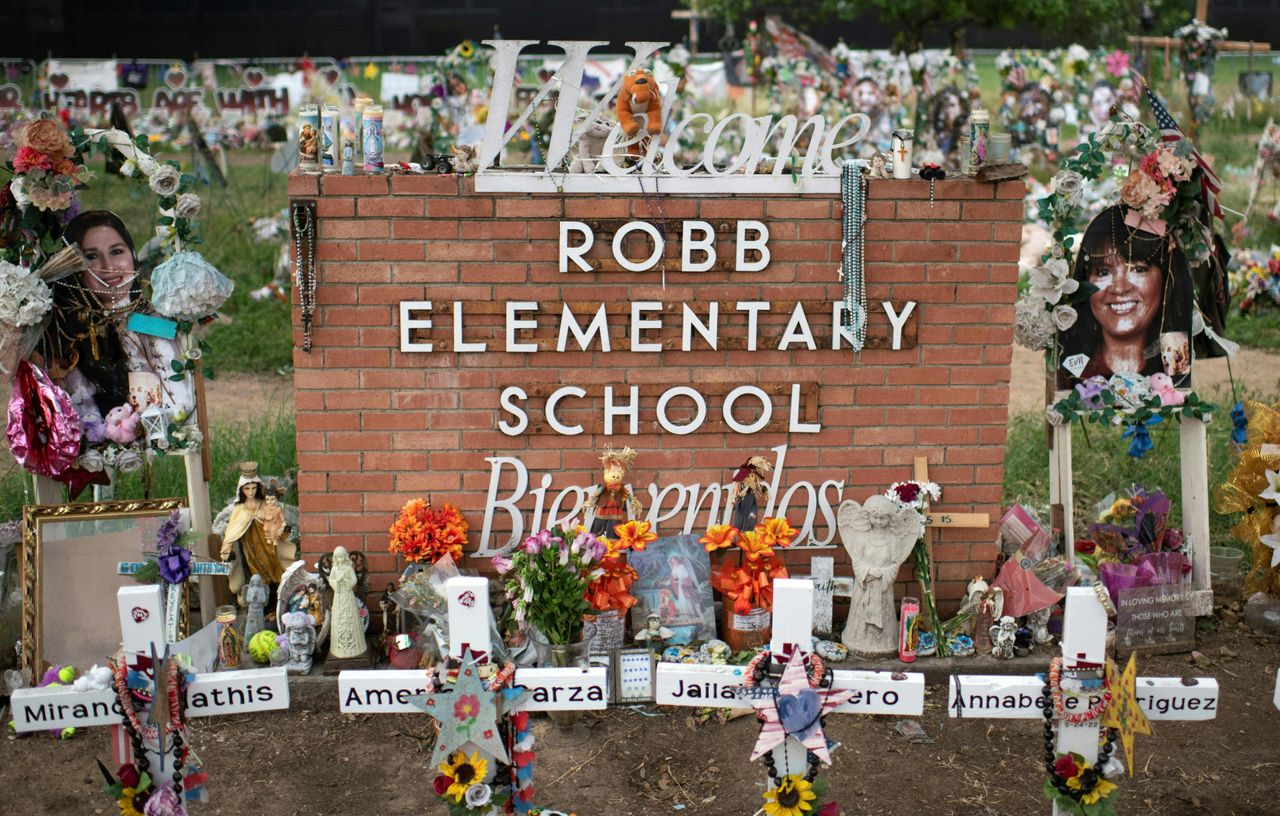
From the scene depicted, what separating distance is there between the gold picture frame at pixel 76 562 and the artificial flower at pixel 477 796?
232cm

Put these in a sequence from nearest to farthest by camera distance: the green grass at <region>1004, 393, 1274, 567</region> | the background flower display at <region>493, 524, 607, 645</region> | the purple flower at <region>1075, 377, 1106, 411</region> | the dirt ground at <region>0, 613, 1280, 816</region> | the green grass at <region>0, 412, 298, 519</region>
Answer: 1. the dirt ground at <region>0, 613, 1280, 816</region>
2. the background flower display at <region>493, 524, 607, 645</region>
3. the purple flower at <region>1075, 377, 1106, 411</region>
4. the green grass at <region>0, 412, 298, 519</region>
5. the green grass at <region>1004, 393, 1274, 567</region>

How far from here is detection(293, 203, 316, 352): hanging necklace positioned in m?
5.65

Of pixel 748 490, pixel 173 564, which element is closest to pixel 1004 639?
pixel 748 490

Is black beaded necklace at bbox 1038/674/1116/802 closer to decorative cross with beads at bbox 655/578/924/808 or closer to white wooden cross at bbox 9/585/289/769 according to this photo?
decorative cross with beads at bbox 655/578/924/808

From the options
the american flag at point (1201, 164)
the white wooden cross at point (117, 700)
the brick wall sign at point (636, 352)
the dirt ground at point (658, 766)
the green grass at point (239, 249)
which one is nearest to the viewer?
the white wooden cross at point (117, 700)

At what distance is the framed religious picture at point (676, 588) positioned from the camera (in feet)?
19.5

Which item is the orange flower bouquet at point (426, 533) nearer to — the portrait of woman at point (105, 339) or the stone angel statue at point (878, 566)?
the portrait of woman at point (105, 339)

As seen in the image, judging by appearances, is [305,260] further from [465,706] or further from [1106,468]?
[1106,468]

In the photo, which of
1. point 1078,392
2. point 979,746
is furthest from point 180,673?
point 1078,392

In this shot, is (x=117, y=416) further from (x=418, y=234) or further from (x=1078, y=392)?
(x=1078, y=392)

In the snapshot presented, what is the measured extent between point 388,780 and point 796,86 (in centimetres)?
1606

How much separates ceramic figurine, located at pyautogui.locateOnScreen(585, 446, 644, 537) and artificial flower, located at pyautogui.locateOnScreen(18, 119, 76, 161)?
2.84 meters

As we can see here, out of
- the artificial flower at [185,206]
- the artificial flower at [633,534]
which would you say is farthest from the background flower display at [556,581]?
the artificial flower at [185,206]

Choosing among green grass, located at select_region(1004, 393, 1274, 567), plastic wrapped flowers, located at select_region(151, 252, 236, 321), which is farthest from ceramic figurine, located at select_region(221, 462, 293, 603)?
green grass, located at select_region(1004, 393, 1274, 567)
